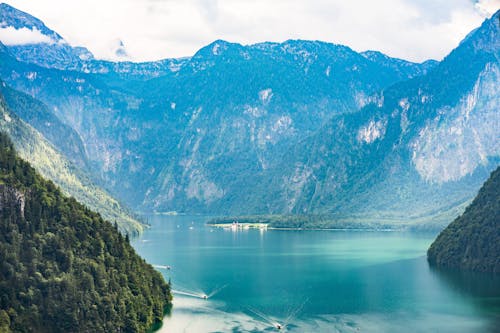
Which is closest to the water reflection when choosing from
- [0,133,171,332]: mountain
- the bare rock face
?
[0,133,171,332]: mountain

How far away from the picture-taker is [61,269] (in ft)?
373

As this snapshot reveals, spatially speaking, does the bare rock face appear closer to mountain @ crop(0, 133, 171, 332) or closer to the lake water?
mountain @ crop(0, 133, 171, 332)

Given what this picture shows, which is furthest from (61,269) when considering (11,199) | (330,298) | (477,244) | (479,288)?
(477,244)

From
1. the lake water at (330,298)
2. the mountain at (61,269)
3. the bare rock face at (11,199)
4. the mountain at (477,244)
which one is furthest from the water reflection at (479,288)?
the bare rock face at (11,199)

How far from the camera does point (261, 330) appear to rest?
121438 millimetres

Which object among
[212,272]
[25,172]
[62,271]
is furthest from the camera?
[212,272]

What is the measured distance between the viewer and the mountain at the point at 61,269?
349ft

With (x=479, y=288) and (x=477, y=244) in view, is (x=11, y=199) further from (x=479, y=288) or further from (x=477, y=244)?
(x=477, y=244)

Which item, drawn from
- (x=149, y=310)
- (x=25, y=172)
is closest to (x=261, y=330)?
(x=149, y=310)

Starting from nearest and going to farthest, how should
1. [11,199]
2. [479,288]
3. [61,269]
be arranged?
[61,269], [11,199], [479,288]

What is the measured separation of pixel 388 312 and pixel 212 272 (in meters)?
55.5

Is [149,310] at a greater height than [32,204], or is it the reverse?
[32,204]

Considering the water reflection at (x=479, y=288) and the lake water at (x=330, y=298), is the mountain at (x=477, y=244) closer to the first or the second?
the water reflection at (x=479, y=288)

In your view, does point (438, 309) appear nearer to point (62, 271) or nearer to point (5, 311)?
point (62, 271)
